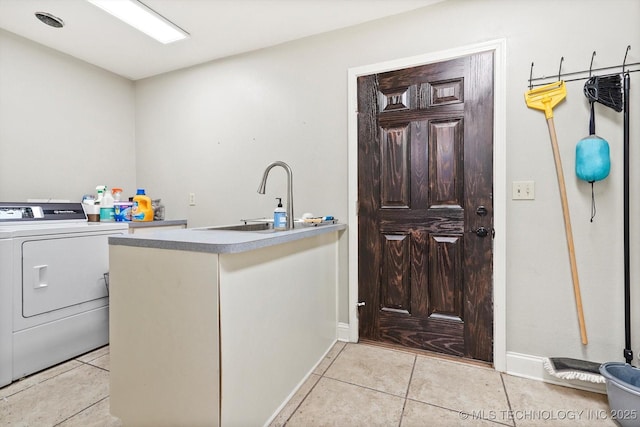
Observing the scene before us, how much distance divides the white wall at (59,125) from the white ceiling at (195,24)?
189 mm

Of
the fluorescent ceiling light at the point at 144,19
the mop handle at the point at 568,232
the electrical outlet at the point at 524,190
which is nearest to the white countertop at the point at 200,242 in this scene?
the electrical outlet at the point at 524,190

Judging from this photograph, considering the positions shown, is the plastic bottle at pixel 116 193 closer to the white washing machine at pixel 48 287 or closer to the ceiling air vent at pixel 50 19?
the white washing machine at pixel 48 287

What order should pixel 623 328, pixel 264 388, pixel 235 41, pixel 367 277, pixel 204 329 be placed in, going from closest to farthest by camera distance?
pixel 204 329 → pixel 264 388 → pixel 623 328 → pixel 367 277 → pixel 235 41

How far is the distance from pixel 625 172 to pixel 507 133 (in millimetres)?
562

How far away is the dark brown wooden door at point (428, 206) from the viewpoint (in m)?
1.85

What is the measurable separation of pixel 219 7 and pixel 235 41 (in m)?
0.40

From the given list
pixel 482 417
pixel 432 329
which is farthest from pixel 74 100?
pixel 482 417

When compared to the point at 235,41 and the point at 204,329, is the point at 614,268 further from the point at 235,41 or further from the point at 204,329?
the point at 235,41

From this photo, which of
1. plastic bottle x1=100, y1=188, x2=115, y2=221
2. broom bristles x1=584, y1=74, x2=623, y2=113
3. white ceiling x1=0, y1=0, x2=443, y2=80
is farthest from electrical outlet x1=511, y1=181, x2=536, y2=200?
plastic bottle x1=100, y1=188, x2=115, y2=221

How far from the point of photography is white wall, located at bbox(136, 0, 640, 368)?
1.61 meters

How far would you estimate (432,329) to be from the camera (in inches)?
78.2

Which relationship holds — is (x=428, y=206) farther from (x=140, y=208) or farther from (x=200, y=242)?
(x=140, y=208)

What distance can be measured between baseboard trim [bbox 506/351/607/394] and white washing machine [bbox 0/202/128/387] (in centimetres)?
268

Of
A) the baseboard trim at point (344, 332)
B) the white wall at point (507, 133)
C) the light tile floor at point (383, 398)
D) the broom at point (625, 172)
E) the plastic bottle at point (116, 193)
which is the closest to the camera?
the light tile floor at point (383, 398)
